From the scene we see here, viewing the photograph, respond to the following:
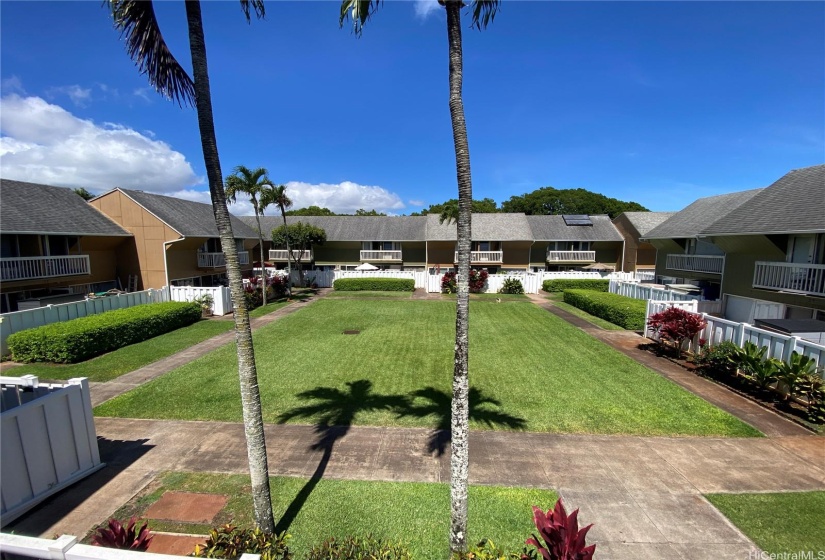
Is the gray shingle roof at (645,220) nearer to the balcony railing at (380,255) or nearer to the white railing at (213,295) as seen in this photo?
the balcony railing at (380,255)

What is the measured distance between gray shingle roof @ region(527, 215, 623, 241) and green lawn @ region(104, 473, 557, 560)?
33.0 meters

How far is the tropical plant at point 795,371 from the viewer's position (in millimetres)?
8547

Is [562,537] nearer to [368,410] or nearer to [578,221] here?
[368,410]

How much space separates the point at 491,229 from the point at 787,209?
23462 millimetres

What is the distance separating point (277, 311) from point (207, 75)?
19.1m

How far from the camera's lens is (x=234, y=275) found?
15.6 feet

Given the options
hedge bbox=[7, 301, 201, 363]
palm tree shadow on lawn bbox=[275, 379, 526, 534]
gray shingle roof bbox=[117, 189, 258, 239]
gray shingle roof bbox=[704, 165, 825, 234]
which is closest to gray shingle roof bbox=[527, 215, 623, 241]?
gray shingle roof bbox=[704, 165, 825, 234]

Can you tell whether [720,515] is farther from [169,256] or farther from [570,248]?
[570,248]

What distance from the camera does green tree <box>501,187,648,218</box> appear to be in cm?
7569

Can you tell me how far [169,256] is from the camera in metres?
22.2

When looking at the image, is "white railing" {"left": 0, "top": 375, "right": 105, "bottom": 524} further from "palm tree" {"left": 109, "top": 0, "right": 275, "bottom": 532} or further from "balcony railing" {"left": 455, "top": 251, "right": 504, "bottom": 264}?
"balcony railing" {"left": 455, "top": 251, "right": 504, "bottom": 264}

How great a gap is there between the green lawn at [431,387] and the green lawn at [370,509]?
229cm

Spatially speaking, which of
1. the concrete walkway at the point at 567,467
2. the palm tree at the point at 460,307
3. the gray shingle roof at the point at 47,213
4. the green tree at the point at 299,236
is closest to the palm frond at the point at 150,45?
the palm tree at the point at 460,307

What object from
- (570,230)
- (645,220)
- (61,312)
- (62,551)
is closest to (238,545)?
(62,551)
